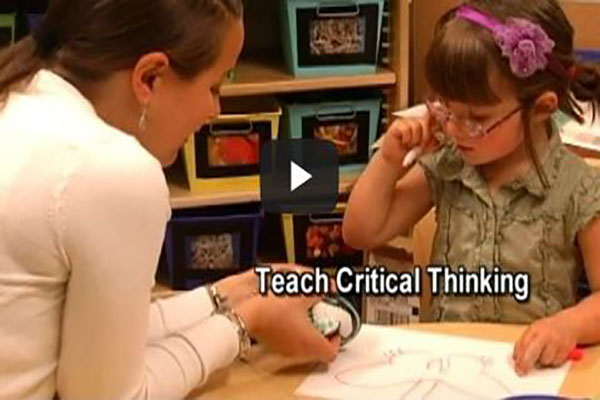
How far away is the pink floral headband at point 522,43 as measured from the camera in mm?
1323

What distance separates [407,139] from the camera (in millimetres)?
1475

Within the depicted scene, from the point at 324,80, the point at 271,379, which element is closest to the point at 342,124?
the point at 324,80

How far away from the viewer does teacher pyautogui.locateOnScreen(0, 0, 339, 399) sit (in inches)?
34.7

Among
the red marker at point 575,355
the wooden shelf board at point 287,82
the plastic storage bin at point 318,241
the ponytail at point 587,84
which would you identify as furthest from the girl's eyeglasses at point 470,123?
the plastic storage bin at point 318,241

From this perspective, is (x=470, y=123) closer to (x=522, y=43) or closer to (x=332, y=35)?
(x=522, y=43)

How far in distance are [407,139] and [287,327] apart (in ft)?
1.56

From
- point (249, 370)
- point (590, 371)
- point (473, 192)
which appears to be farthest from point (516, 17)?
point (249, 370)

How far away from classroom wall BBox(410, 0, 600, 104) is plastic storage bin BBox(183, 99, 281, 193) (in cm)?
38

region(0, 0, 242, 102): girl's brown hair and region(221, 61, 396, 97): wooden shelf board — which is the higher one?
region(0, 0, 242, 102): girl's brown hair

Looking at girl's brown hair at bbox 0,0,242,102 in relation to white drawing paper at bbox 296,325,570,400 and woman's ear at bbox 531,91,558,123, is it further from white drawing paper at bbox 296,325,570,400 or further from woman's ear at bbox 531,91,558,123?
woman's ear at bbox 531,91,558,123

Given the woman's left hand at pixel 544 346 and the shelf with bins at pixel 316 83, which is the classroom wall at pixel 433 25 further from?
the woman's left hand at pixel 544 346

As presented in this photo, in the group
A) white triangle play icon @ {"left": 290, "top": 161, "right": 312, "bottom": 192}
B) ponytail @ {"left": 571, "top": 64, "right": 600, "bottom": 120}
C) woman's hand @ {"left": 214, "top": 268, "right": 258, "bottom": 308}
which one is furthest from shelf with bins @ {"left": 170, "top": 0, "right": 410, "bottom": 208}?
woman's hand @ {"left": 214, "top": 268, "right": 258, "bottom": 308}

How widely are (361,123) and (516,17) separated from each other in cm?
98

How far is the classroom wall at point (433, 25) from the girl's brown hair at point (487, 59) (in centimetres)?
84
